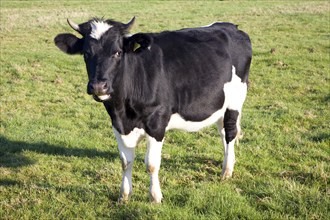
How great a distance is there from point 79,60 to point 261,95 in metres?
7.43

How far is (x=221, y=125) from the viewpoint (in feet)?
21.5

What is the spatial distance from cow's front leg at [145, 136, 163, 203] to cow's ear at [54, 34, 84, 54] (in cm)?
142

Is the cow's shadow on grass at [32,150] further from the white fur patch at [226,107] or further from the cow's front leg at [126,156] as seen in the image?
the white fur patch at [226,107]

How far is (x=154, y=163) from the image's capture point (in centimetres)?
513

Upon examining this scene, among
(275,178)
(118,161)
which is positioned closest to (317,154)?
(275,178)

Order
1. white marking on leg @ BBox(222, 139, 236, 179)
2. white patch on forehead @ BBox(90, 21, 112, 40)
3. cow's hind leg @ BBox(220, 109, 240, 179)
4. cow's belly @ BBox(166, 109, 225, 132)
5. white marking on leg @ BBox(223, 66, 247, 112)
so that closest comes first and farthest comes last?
1. white patch on forehead @ BBox(90, 21, 112, 40)
2. cow's belly @ BBox(166, 109, 225, 132)
3. white marking on leg @ BBox(222, 139, 236, 179)
4. white marking on leg @ BBox(223, 66, 247, 112)
5. cow's hind leg @ BBox(220, 109, 240, 179)

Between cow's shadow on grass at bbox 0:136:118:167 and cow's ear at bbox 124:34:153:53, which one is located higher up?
cow's ear at bbox 124:34:153:53

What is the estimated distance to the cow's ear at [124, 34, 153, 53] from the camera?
15.2 feet


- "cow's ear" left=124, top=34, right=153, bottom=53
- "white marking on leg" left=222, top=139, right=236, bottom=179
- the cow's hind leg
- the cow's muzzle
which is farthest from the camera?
the cow's hind leg

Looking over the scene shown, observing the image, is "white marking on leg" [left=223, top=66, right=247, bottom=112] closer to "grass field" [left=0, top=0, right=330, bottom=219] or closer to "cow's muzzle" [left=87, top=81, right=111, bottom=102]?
"grass field" [left=0, top=0, right=330, bottom=219]

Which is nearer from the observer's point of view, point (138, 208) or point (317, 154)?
point (138, 208)

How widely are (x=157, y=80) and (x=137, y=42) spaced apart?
1.87ft

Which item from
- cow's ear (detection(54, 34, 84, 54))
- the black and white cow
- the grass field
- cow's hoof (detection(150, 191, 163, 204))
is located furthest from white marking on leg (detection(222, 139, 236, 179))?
cow's ear (detection(54, 34, 84, 54))

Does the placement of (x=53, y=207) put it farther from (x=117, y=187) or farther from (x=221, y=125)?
(x=221, y=125)
